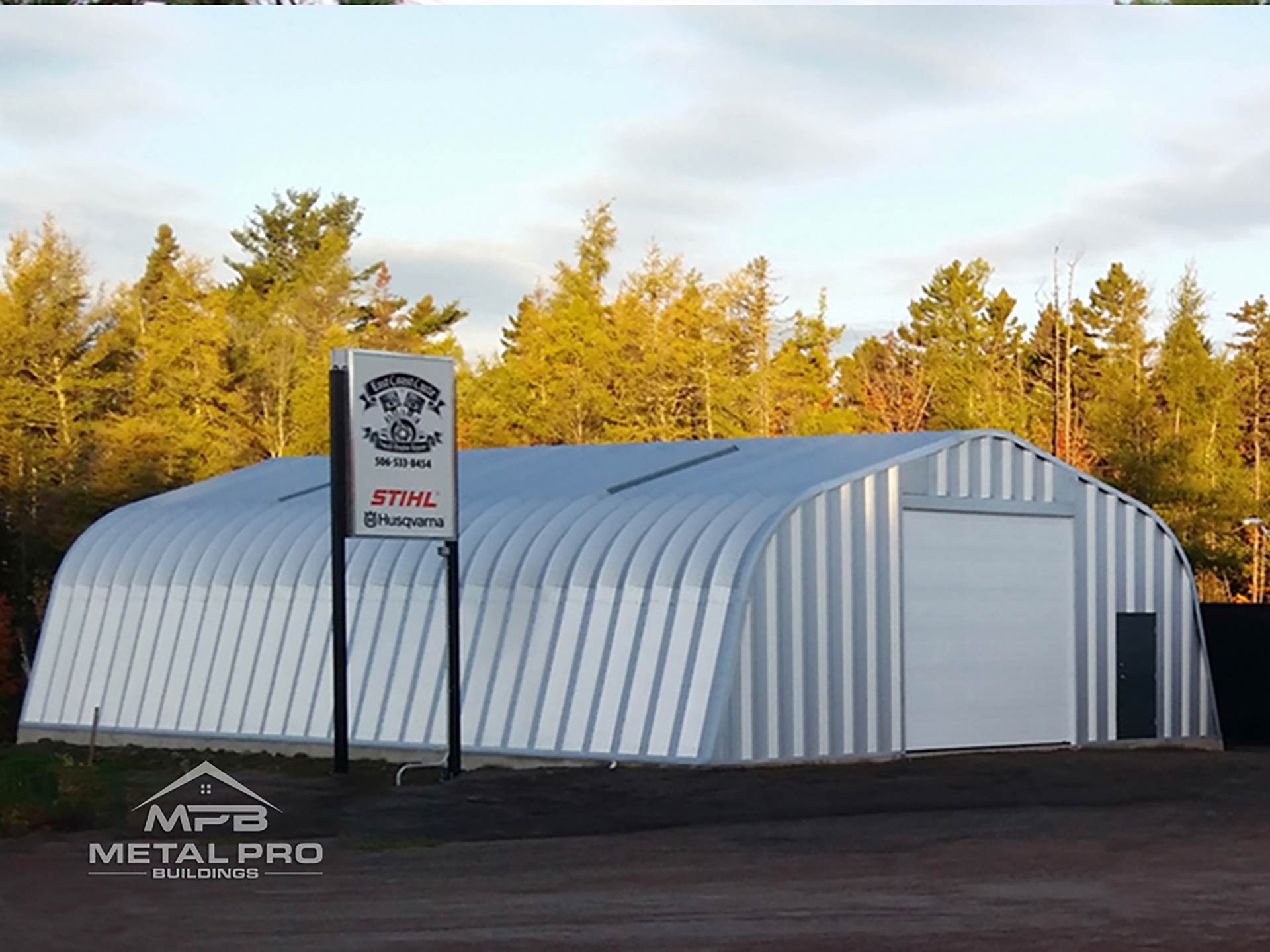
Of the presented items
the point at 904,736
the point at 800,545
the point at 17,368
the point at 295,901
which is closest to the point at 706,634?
the point at 800,545

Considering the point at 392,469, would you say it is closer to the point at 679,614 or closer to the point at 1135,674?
the point at 679,614

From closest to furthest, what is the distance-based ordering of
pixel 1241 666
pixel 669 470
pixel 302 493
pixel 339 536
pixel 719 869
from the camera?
pixel 719 869, pixel 339 536, pixel 669 470, pixel 302 493, pixel 1241 666

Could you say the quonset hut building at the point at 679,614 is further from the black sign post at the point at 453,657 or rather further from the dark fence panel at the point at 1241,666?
the dark fence panel at the point at 1241,666

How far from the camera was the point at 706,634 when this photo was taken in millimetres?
24297

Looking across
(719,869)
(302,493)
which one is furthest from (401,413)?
(719,869)

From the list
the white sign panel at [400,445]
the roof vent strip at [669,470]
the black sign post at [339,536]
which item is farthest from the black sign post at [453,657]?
the roof vent strip at [669,470]

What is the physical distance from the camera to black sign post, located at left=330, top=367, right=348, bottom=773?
23.7 meters

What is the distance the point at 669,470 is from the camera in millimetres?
29359

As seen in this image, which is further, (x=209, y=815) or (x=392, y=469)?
(x=392, y=469)

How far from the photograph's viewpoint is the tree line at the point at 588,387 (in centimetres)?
6291

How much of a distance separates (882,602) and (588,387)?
42.8m

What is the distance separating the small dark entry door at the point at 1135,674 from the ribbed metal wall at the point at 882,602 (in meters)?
0.15

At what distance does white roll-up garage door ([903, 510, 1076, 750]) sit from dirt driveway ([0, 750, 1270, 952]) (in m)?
2.77

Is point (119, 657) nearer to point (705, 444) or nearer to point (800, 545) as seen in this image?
point (705, 444)
